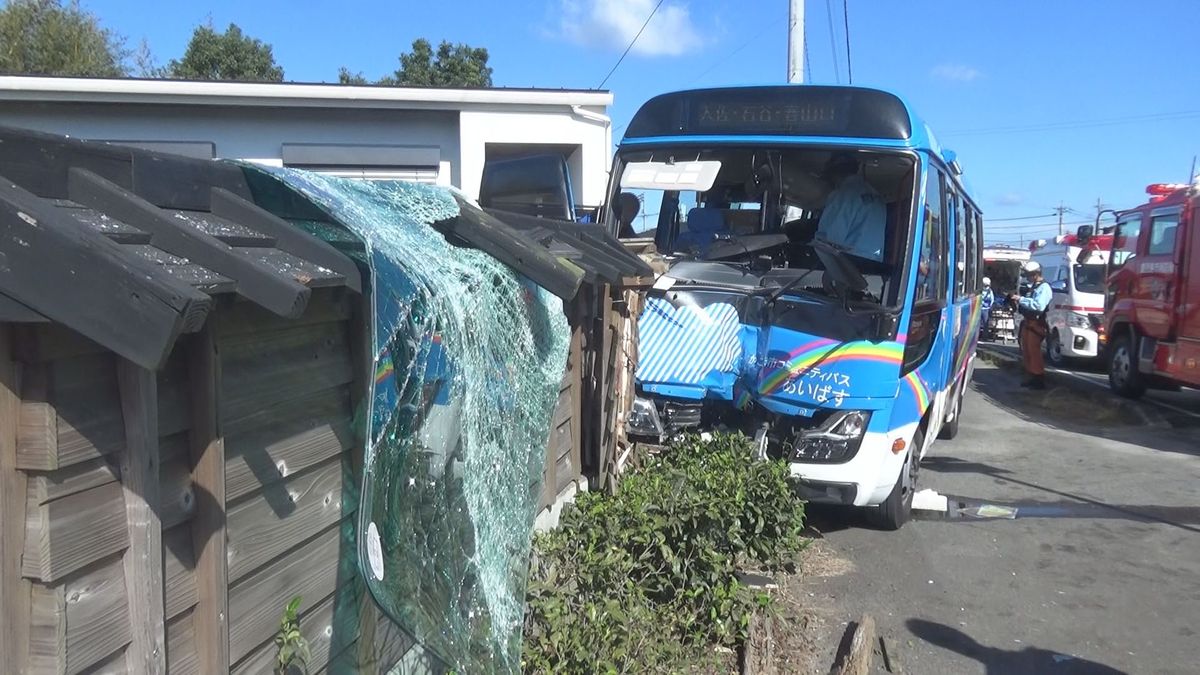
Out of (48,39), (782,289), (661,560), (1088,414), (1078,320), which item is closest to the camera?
(661,560)

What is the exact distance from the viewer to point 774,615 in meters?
5.02

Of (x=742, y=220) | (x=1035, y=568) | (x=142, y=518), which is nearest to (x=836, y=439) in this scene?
(x=1035, y=568)

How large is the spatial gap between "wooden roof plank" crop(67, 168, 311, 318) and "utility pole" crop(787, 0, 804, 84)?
12.5m

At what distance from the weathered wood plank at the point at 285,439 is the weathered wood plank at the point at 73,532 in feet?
1.37

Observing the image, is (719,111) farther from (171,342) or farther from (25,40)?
(25,40)

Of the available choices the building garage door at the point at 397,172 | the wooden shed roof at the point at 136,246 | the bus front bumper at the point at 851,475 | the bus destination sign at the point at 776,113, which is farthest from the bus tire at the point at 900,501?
the building garage door at the point at 397,172

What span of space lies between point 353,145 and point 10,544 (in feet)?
42.5

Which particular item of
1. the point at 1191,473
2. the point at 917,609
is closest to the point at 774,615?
the point at 917,609

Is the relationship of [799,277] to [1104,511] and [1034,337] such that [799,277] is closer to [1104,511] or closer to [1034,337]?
[1104,511]

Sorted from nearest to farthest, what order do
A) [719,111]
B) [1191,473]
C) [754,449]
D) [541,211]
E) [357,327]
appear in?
[357,327] < [754,449] < [719,111] < [541,211] < [1191,473]

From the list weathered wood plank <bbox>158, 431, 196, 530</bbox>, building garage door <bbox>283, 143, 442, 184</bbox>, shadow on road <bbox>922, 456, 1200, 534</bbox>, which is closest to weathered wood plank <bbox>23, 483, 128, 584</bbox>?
weathered wood plank <bbox>158, 431, 196, 530</bbox>

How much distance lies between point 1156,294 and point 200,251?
14094 millimetres

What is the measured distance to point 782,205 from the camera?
7.70 meters

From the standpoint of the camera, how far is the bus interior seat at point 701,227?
791 cm
